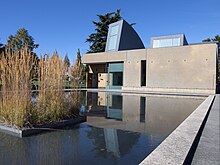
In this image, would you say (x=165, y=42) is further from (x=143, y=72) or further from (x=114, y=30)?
(x=114, y=30)

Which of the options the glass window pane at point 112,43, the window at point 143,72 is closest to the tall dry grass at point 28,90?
the window at point 143,72

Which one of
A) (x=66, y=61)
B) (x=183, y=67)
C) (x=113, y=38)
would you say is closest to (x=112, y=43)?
(x=113, y=38)

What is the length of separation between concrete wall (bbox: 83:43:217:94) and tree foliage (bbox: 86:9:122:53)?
36.0ft

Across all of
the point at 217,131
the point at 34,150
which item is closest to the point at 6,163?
the point at 34,150

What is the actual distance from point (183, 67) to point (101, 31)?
16489 mm

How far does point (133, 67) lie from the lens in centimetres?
1869

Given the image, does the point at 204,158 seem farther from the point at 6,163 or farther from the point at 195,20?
the point at 195,20

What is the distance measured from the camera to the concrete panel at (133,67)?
1823 centimetres

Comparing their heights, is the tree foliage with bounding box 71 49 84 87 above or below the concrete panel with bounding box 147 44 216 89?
below

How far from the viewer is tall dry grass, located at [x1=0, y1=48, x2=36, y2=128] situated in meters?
3.25

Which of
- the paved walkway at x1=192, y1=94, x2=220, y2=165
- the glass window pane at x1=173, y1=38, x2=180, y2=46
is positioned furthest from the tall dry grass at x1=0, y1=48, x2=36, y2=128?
the glass window pane at x1=173, y1=38, x2=180, y2=46

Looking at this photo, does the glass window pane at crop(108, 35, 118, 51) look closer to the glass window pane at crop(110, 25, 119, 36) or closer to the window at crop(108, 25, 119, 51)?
the window at crop(108, 25, 119, 51)

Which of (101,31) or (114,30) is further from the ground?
(101,31)

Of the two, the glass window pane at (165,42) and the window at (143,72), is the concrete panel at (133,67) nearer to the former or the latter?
the window at (143,72)
